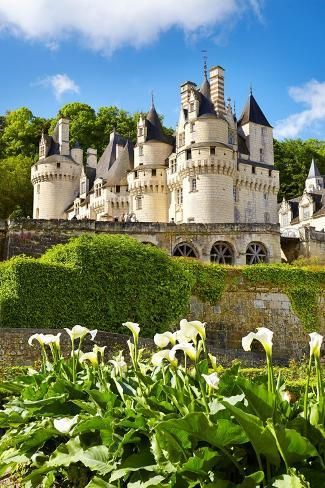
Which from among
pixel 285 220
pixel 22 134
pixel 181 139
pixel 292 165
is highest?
pixel 22 134

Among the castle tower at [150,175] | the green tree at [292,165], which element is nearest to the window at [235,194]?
the castle tower at [150,175]

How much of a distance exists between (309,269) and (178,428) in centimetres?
1963

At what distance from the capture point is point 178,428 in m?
4.61

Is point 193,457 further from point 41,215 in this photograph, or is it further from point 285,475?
point 41,215

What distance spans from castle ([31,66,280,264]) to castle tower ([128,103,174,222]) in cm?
7

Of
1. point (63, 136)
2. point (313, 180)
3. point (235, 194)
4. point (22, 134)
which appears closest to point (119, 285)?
point (235, 194)

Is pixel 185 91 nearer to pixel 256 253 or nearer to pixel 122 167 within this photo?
pixel 122 167

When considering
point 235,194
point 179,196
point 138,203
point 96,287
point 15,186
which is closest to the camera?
point 96,287

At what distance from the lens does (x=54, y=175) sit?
→ 57.5 meters

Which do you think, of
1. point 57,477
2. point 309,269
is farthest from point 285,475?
point 309,269

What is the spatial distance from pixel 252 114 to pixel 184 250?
21959 mm

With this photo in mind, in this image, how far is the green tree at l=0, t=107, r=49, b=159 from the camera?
69.1m

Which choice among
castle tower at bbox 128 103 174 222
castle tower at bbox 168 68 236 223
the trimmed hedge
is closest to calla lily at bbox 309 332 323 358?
the trimmed hedge

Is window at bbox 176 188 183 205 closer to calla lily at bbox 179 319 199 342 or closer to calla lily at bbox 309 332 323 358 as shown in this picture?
calla lily at bbox 179 319 199 342
